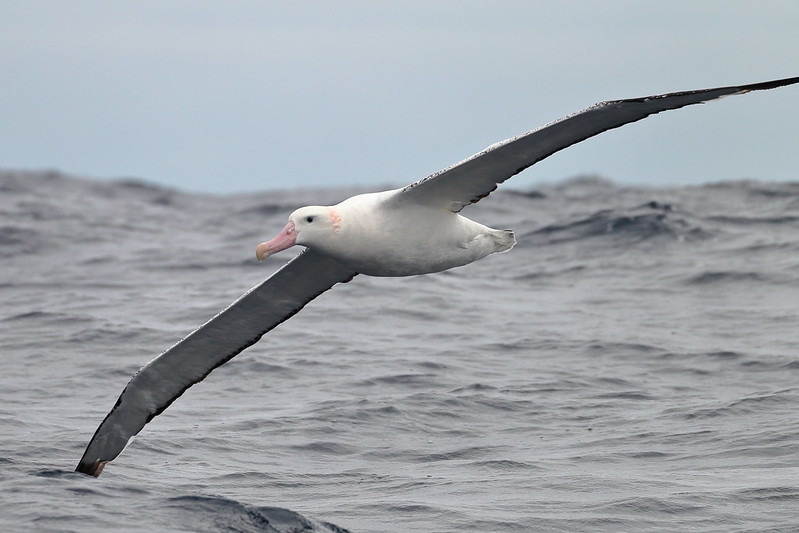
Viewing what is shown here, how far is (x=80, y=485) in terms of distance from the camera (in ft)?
27.3

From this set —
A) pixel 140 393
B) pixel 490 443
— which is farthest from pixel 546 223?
pixel 140 393

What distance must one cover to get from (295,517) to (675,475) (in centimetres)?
→ 304

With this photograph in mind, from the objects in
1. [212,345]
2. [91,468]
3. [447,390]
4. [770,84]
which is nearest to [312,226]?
[212,345]

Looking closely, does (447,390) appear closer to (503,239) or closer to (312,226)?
(503,239)

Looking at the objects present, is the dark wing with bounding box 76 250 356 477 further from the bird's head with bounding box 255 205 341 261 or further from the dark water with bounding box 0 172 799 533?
the bird's head with bounding box 255 205 341 261

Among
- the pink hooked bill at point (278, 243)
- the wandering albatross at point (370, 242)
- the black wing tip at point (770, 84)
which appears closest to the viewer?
the black wing tip at point (770, 84)

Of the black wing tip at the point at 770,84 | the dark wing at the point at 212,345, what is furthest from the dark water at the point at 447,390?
the black wing tip at the point at 770,84

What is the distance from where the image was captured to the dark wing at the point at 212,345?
9.12 meters

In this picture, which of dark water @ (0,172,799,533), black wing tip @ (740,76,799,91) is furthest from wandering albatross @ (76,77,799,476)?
dark water @ (0,172,799,533)

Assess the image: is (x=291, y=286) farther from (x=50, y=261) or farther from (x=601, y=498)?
(x=50, y=261)

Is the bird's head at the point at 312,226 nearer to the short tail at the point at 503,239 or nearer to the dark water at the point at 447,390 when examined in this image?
the short tail at the point at 503,239

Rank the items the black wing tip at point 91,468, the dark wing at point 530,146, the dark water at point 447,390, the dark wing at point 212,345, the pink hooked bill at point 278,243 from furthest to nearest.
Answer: the dark wing at point 212,345
the black wing tip at point 91,468
the dark water at point 447,390
the pink hooked bill at point 278,243
the dark wing at point 530,146

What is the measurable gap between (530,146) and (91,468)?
13.8 feet

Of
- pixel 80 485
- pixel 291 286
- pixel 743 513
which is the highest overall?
pixel 291 286
